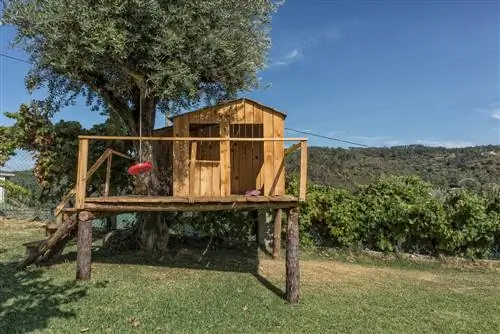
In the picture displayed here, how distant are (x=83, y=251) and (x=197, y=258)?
312 centimetres

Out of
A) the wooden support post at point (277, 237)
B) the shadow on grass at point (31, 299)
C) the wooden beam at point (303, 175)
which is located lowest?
the shadow on grass at point (31, 299)

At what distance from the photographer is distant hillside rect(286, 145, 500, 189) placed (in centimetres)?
2238

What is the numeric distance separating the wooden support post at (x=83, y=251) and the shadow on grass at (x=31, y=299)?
260mm

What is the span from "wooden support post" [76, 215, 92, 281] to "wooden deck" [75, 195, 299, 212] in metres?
0.32

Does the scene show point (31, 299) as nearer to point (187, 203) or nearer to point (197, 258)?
point (187, 203)

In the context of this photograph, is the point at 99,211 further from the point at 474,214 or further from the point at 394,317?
the point at 474,214

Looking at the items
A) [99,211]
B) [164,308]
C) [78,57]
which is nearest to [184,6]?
[78,57]

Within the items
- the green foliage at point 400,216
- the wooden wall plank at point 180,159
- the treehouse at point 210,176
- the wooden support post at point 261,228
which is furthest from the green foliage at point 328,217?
the wooden wall plank at point 180,159

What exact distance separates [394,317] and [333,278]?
7.88 ft

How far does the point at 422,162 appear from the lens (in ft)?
91.7

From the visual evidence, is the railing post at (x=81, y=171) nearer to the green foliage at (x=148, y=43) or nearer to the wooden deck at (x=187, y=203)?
the wooden deck at (x=187, y=203)

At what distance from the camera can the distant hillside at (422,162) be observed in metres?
22.4

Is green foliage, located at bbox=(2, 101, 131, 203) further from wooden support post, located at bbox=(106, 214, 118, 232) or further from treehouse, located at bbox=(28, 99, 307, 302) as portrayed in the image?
treehouse, located at bbox=(28, 99, 307, 302)

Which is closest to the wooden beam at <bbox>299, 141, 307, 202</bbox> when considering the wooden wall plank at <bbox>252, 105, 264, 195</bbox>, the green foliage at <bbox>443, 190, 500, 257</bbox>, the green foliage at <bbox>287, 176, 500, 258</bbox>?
the wooden wall plank at <bbox>252, 105, 264, 195</bbox>
